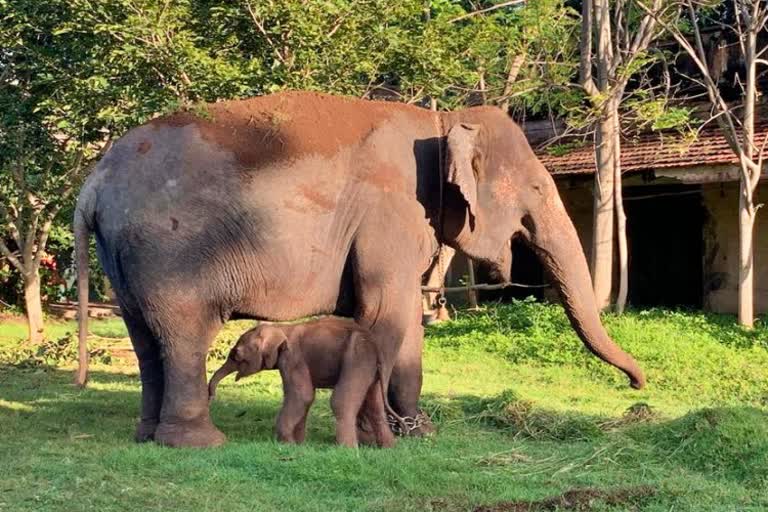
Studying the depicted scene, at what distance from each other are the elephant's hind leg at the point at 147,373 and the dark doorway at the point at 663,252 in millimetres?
13188

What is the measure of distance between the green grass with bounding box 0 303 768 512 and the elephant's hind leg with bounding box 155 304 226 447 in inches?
13.5

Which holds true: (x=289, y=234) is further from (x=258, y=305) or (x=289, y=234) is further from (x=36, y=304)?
(x=36, y=304)

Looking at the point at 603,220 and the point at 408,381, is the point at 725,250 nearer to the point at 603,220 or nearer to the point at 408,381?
the point at 603,220

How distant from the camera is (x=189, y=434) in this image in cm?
761


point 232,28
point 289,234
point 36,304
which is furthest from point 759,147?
point 36,304

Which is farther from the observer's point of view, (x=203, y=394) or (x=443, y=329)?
(x=443, y=329)

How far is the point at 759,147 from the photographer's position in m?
15.2

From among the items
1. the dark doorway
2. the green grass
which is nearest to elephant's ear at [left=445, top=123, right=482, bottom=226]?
the green grass

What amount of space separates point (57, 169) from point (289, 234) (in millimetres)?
7528

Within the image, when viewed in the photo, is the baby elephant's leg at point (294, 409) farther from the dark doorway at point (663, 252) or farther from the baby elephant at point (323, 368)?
the dark doorway at point (663, 252)

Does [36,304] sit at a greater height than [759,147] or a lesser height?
lesser

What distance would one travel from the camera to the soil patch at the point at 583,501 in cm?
554

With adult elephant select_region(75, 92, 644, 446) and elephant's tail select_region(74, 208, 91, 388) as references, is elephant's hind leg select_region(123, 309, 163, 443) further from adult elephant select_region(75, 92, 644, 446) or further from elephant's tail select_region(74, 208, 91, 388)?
elephant's tail select_region(74, 208, 91, 388)

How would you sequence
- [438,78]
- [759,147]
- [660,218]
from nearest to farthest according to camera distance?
[438,78] < [759,147] < [660,218]
